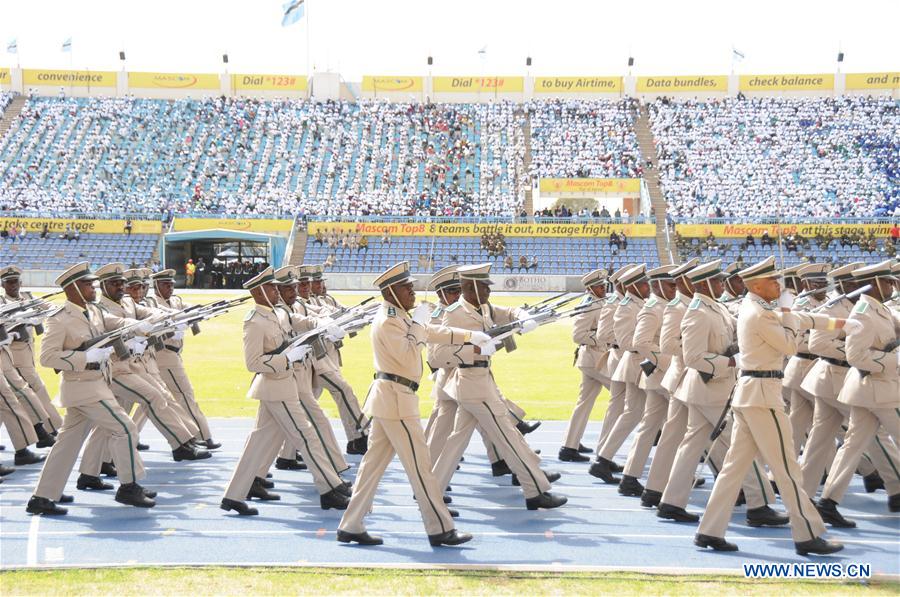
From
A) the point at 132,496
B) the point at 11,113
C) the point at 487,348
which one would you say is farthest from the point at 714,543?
the point at 11,113

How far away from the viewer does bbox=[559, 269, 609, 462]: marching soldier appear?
10297 millimetres

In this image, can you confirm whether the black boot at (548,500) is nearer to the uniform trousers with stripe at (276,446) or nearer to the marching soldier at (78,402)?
the uniform trousers with stripe at (276,446)

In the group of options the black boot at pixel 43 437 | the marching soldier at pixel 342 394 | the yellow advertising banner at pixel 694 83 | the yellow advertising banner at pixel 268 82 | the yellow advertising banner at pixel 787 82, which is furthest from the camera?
the yellow advertising banner at pixel 268 82

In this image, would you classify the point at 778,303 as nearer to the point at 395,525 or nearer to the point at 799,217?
the point at 395,525

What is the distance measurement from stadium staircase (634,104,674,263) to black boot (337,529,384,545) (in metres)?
37.7

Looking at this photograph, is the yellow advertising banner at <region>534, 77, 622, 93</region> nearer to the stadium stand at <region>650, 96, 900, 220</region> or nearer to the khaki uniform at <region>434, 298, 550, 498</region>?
the stadium stand at <region>650, 96, 900, 220</region>

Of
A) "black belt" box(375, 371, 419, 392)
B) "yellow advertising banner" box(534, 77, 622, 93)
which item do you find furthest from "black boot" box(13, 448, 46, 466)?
"yellow advertising banner" box(534, 77, 622, 93)

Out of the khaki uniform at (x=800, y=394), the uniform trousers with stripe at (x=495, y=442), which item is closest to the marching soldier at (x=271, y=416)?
the uniform trousers with stripe at (x=495, y=442)

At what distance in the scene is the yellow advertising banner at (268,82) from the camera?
6303cm

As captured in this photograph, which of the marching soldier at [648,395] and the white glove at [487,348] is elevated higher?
the white glove at [487,348]

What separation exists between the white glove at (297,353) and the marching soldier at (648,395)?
3.00 metres

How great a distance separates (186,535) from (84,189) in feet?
157

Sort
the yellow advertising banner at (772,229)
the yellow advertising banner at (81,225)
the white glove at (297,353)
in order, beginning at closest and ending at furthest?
1. the white glove at (297,353)
2. the yellow advertising banner at (772,229)
3. the yellow advertising banner at (81,225)

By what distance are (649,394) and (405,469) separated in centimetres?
277
